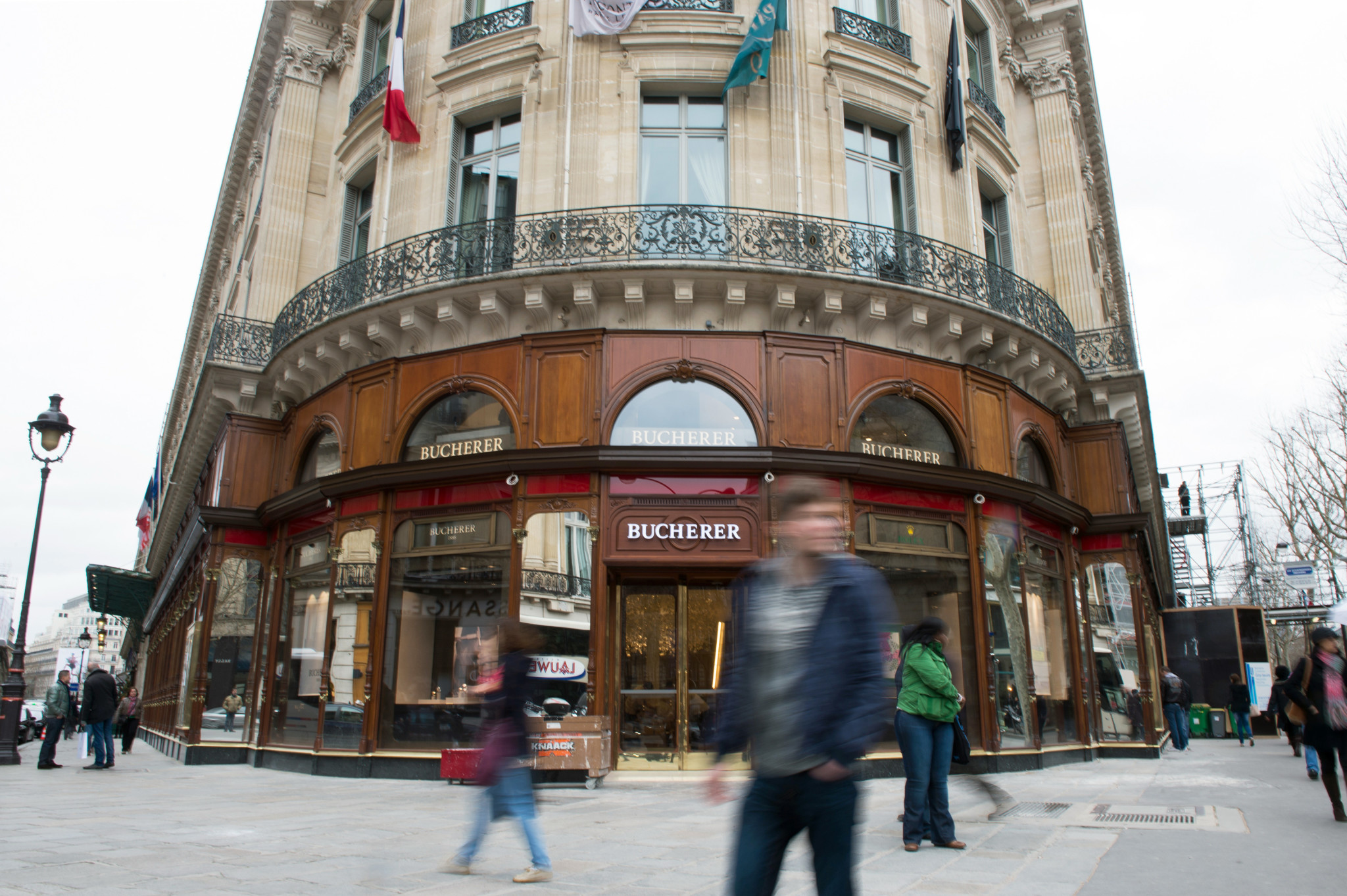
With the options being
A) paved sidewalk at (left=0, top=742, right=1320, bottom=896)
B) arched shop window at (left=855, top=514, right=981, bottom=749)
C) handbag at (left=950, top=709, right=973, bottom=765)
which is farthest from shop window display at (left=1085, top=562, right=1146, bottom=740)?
handbag at (left=950, top=709, right=973, bottom=765)

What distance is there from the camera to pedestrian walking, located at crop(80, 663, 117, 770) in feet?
51.1

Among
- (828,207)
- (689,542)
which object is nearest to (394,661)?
(689,542)

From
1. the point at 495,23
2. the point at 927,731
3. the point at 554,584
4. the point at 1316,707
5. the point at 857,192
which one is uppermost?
the point at 495,23

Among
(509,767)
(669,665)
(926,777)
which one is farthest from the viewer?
(669,665)

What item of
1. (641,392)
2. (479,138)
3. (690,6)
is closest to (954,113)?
(690,6)

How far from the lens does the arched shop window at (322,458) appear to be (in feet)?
50.8

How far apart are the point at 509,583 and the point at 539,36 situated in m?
9.40

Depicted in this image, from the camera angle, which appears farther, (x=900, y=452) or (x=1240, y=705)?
(x=1240, y=705)

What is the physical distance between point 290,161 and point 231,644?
32.2 ft

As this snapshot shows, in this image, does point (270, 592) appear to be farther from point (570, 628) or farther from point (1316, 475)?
point (1316, 475)

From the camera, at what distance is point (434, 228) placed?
15.2 m

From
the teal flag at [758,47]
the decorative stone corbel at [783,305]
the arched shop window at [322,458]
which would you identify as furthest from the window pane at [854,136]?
the arched shop window at [322,458]

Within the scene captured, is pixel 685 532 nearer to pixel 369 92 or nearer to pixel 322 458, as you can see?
pixel 322 458

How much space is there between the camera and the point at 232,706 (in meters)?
16.3
